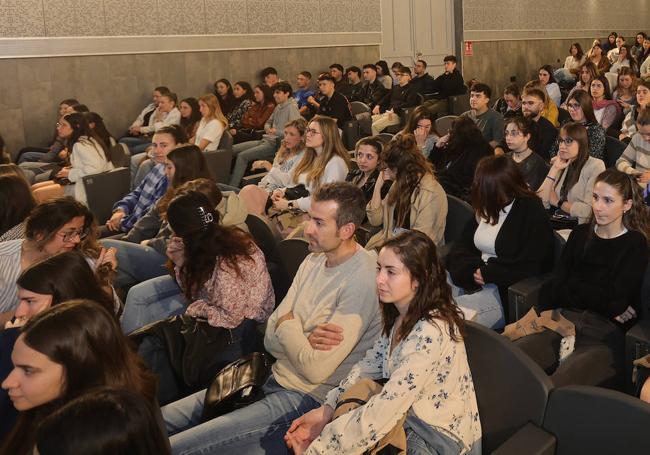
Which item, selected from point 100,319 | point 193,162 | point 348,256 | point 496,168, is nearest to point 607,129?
point 496,168

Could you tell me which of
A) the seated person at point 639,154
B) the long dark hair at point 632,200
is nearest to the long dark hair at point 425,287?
the long dark hair at point 632,200

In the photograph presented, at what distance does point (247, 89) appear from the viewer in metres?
9.91

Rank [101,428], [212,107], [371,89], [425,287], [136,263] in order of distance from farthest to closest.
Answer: [371,89], [212,107], [136,263], [425,287], [101,428]

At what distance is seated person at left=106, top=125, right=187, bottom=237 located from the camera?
5.16m

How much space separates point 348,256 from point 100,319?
1.06 meters

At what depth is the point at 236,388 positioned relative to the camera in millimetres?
2562

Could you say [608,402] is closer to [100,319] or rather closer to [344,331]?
[344,331]

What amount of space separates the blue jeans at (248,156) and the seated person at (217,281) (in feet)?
13.3

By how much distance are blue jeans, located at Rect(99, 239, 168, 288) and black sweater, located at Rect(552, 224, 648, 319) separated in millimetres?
2318

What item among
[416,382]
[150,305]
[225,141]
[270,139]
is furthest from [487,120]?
[416,382]

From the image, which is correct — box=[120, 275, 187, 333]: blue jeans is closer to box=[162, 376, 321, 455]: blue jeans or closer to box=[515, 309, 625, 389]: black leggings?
box=[162, 376, 321, 455]: blue jeans

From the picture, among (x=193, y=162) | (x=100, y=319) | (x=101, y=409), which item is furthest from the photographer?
(x=193, y=162)

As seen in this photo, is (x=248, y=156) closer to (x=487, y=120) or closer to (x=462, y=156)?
(x=487, y=120)

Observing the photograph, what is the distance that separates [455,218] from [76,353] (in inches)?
106
